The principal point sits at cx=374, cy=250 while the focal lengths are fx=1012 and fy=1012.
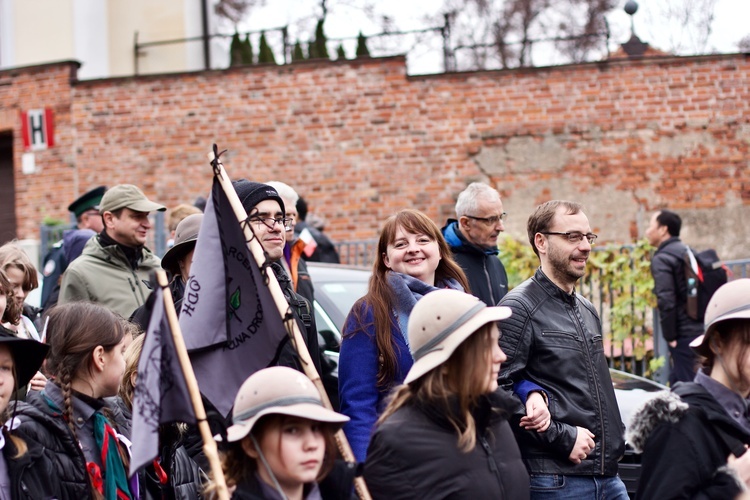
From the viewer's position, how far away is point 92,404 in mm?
3875

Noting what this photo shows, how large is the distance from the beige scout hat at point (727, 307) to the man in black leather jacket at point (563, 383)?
92 cm

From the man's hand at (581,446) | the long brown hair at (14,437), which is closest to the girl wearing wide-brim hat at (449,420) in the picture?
the man's hand at (581,446)

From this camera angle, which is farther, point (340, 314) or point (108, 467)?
point (340, 314)

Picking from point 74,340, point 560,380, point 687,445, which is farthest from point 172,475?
point 687,445

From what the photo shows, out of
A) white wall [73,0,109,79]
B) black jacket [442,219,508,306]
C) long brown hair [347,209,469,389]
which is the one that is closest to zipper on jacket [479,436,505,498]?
long brown hair [347,209,469,389]

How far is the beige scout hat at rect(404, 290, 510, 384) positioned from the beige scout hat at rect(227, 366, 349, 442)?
0.36m

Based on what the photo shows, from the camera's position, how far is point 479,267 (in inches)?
237

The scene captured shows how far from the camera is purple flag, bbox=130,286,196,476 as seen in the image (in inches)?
130

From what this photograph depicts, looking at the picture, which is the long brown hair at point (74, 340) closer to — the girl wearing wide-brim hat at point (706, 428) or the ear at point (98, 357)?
the ear at point (98, 357)

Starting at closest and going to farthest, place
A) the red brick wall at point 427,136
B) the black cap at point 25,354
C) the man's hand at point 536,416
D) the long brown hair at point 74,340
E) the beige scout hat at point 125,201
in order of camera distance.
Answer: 1. the black cap at point 25,354
2. the long brown hair at point 74,340
3. the man's hand at point 536,416
4. the beige scout hat at point 125,201
5. the red brick wall at point 427,136

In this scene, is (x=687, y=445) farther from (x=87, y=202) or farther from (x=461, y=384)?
(x=87, y=202)

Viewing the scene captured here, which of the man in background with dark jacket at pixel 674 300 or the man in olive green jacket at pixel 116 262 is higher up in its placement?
the man in olive green jacket at pixel 116 262

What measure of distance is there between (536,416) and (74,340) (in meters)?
1.86

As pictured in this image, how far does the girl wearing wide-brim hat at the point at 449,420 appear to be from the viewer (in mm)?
3195
